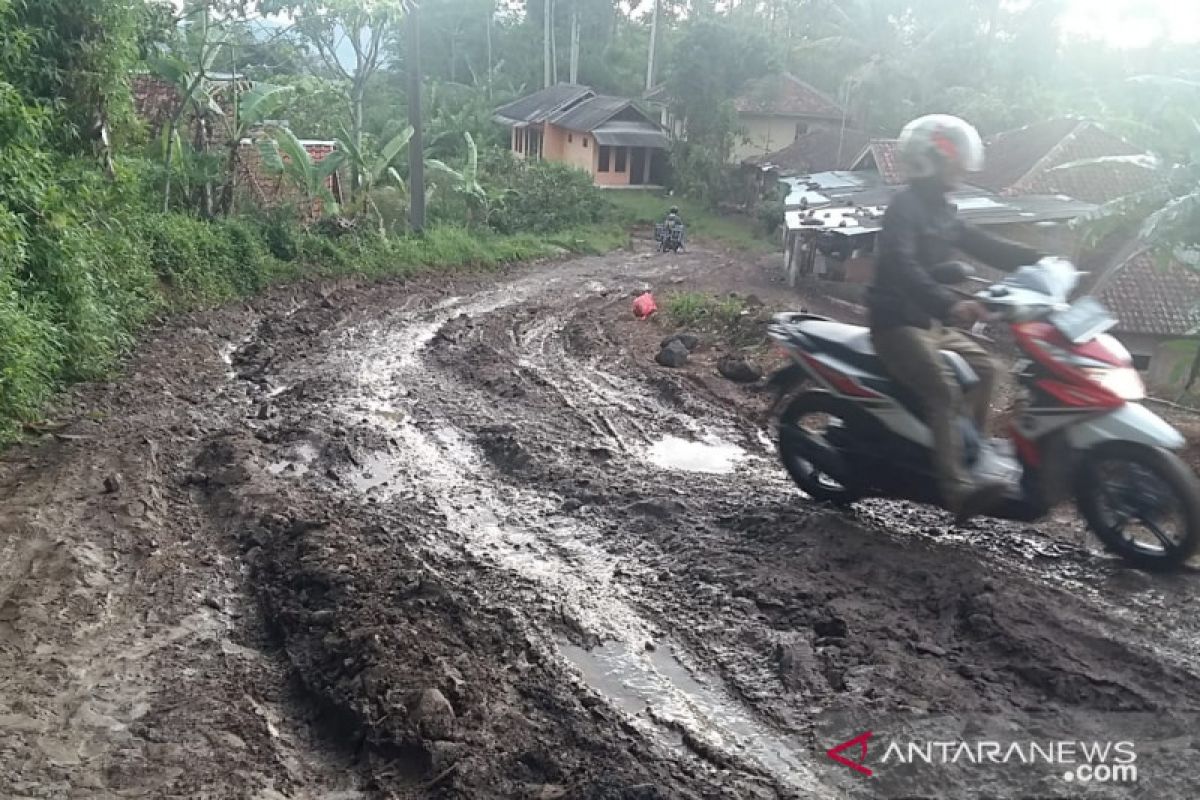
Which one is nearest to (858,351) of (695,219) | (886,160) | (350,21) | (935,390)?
(935,390)

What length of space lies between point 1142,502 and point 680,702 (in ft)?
7.78

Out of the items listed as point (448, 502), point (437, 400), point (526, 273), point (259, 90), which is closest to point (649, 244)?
point (526, 273)

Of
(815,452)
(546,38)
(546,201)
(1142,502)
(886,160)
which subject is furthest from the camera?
(546,38)

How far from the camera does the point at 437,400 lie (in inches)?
320

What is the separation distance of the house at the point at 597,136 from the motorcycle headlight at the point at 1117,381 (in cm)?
2923

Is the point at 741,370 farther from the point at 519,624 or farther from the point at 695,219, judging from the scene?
the point at 695,219

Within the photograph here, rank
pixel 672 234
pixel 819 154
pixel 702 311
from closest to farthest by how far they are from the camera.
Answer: pixel 702 311 → pixel 672 234 → pixel 819 154

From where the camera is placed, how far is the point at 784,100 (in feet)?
111

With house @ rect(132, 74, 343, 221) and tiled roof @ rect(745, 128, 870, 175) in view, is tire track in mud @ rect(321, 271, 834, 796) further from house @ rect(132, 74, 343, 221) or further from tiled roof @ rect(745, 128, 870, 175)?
tiled roof @ rect(745, 128, 870, 175)

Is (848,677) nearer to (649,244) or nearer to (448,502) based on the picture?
(448,502)

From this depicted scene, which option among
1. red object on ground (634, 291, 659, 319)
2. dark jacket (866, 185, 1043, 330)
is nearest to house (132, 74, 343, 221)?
red object on ground (634, 291, 659, 319)

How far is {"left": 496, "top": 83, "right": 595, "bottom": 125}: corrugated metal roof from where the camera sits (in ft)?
117

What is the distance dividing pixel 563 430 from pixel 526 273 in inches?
441

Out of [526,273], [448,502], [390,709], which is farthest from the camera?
[526,273]
